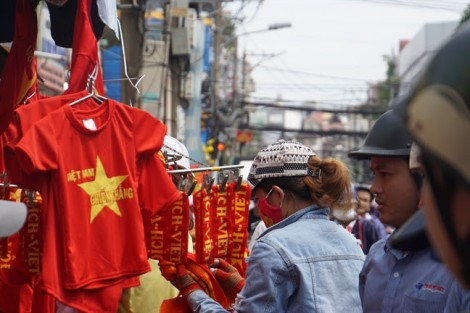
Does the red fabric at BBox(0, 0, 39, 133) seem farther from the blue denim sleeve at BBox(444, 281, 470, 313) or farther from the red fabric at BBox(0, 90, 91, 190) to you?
the blue denim sleeve at BBox(444, 281, 470, 313)

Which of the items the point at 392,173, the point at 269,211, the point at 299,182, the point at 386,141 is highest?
the point at 386,141

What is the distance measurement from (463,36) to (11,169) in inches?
91.0

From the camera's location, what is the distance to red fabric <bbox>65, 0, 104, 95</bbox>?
11.5ft

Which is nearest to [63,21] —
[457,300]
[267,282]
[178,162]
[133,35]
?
[178,162]

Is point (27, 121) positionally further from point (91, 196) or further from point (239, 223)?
point (239, 223)

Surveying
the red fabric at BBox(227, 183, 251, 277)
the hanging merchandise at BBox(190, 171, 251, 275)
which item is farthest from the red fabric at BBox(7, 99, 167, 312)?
the red fabric at BBox(227, 183, 251, 277)

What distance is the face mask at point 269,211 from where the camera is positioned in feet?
12.7

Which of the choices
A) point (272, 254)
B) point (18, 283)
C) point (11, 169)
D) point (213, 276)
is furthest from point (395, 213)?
point (18, 283)

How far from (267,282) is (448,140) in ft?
7.50

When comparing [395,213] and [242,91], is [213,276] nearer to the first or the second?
[395,213]

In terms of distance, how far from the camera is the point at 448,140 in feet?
3.85

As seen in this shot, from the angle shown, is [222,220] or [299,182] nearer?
[299,182]

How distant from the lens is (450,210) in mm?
1225

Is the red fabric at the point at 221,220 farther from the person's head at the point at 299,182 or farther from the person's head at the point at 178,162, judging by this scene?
the person's head at the point at 299,182
